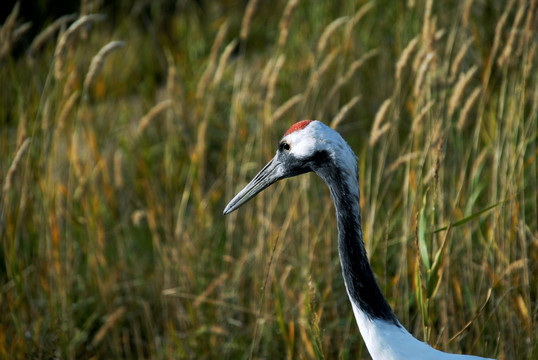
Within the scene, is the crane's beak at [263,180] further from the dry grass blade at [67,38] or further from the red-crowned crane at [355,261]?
the dry grass blade at [67,38]

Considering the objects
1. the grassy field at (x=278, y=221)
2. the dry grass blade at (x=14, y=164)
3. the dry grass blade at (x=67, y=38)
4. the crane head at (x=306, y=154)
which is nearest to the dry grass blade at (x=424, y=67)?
the grassy field at (x=278, y=221)

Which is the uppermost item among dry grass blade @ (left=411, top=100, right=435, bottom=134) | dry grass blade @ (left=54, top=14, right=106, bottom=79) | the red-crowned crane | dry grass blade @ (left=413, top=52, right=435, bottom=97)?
dry grass blade @ (left=54, top=14, right=106, bottom=79)

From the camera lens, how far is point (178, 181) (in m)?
3.82

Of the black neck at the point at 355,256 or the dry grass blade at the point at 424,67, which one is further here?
the dry grass blade at the point at 424,67

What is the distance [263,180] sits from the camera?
7.42 ft

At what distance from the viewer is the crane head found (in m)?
2.00

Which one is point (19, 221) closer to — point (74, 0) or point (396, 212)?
point (396, 212)

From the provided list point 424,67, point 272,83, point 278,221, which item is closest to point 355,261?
point 424,67

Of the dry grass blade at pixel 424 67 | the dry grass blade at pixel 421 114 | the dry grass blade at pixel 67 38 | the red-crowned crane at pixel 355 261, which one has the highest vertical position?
the dry grass blade at pixel 67 38

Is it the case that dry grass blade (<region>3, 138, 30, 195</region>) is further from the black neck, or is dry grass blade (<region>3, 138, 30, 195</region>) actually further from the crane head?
the black neck

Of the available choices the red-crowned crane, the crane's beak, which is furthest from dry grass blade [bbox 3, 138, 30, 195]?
the red-crowned crane

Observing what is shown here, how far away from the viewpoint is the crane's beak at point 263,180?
2.21 m

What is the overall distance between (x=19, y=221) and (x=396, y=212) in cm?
178

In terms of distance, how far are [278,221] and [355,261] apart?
1297 mm
